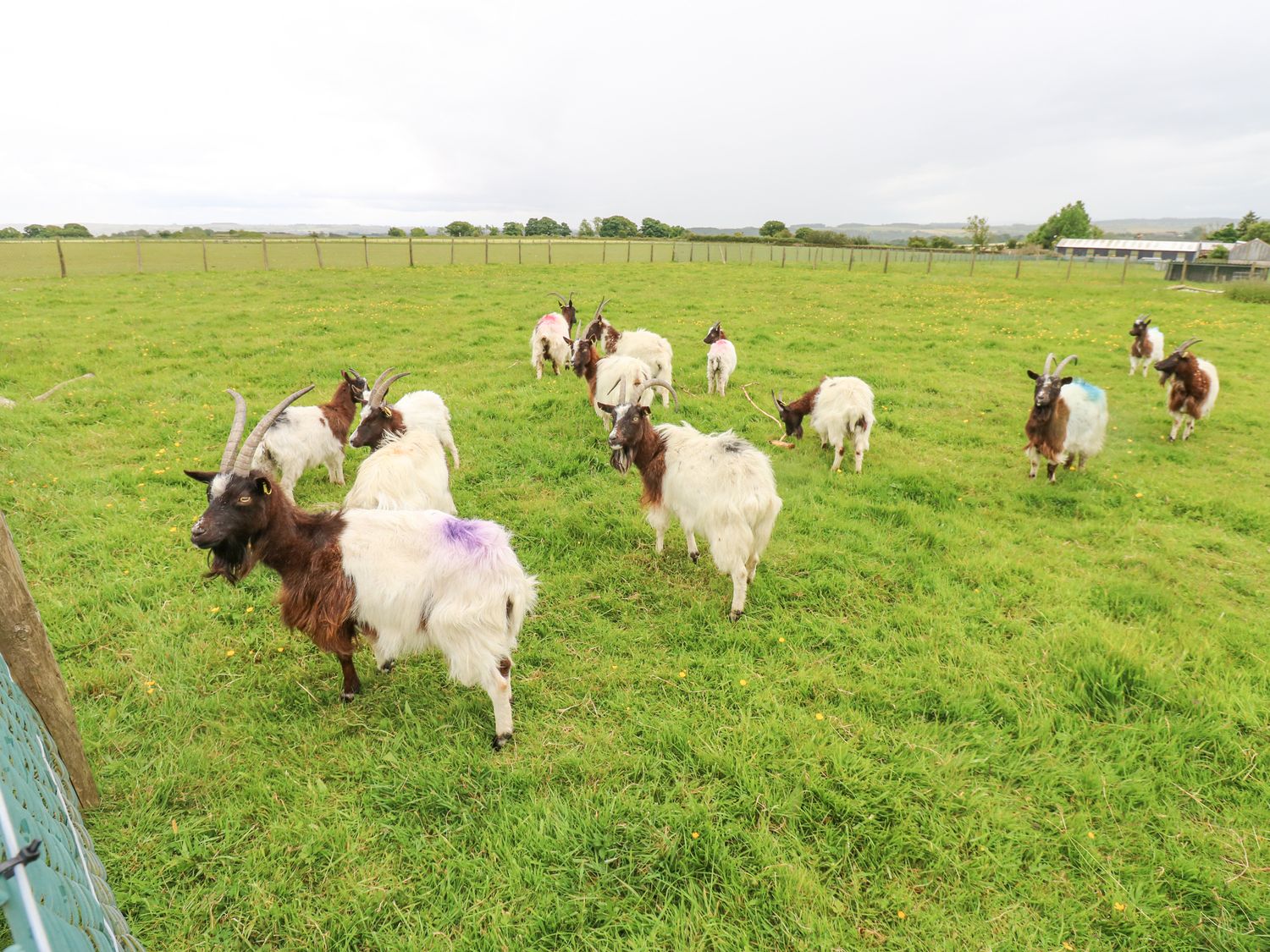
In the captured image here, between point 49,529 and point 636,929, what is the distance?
21.7 feet

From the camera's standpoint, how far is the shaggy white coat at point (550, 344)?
11.3m

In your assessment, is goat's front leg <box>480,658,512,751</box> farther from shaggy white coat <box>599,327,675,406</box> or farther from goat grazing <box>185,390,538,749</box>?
shaggy white coat <box>599,327,675,406</box>

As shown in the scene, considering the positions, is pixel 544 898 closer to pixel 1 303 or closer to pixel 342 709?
pixel 342 709

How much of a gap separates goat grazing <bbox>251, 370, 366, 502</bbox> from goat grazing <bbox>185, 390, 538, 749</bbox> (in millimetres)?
2757

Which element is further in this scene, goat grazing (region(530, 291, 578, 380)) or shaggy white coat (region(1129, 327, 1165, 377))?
shaggy white coat (region(1129, 327, 1165, 377))

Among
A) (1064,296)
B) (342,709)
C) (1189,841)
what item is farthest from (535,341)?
(1064,296)

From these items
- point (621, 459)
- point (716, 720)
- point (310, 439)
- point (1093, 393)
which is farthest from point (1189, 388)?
point (310, 439)

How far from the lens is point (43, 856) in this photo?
150cm

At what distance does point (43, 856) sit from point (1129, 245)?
142 metres

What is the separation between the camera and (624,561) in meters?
5.66

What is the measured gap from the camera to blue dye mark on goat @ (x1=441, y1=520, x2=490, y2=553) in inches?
145

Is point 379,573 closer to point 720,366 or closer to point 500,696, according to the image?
point 500,696

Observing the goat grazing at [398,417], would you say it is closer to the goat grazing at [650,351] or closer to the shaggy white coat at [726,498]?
the shaggy white coat at [726,498]

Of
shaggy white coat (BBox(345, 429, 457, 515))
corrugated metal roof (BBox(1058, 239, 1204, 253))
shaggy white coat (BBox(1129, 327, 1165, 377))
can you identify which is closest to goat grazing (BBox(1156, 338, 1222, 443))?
shaggy white coat (BBox(1129, 327, 1165, 377))
